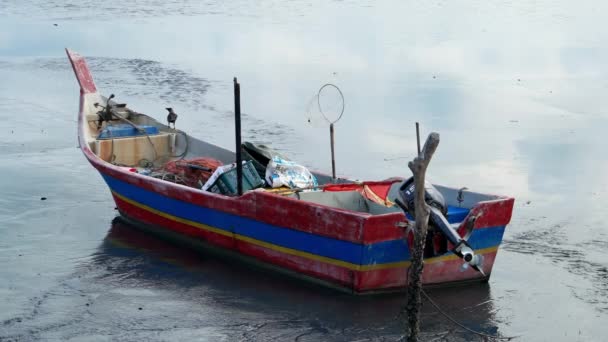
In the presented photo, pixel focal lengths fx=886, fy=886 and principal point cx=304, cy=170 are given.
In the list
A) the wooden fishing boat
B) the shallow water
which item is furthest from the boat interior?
the shallow water

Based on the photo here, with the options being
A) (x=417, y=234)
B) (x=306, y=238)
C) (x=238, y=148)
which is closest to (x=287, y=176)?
(x=238, y=148)

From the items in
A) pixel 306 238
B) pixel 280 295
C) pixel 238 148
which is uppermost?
pixel 238 148

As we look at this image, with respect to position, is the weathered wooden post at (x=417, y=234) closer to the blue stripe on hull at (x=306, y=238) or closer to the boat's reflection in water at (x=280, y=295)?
the boat's reflection in water at (x=280, y=295)

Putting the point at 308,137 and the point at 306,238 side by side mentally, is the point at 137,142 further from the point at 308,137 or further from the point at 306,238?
the point at 306,238

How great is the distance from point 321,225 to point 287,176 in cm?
133

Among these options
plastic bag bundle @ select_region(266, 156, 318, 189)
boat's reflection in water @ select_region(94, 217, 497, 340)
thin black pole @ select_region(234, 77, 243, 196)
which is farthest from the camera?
plastic bag bundle @ select_region(266, 156, 318, 189)

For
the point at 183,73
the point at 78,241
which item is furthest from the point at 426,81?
the point at 78,241

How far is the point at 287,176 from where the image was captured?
9.37m

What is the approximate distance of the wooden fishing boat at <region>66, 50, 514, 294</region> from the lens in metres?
8.04

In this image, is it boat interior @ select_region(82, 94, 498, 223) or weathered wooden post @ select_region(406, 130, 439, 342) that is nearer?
weathered wooden post @ select_region(406, 130, 439, 342)

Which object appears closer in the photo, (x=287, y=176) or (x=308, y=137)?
(x=287, y=176)

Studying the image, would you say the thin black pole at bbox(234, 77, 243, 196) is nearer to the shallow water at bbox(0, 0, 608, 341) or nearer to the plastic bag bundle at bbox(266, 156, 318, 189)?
the plastic bag bundle at bbox(266, 156, 318, 189)

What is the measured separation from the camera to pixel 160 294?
8672 mm

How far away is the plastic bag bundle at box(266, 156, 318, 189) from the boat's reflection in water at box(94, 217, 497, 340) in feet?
3.11
